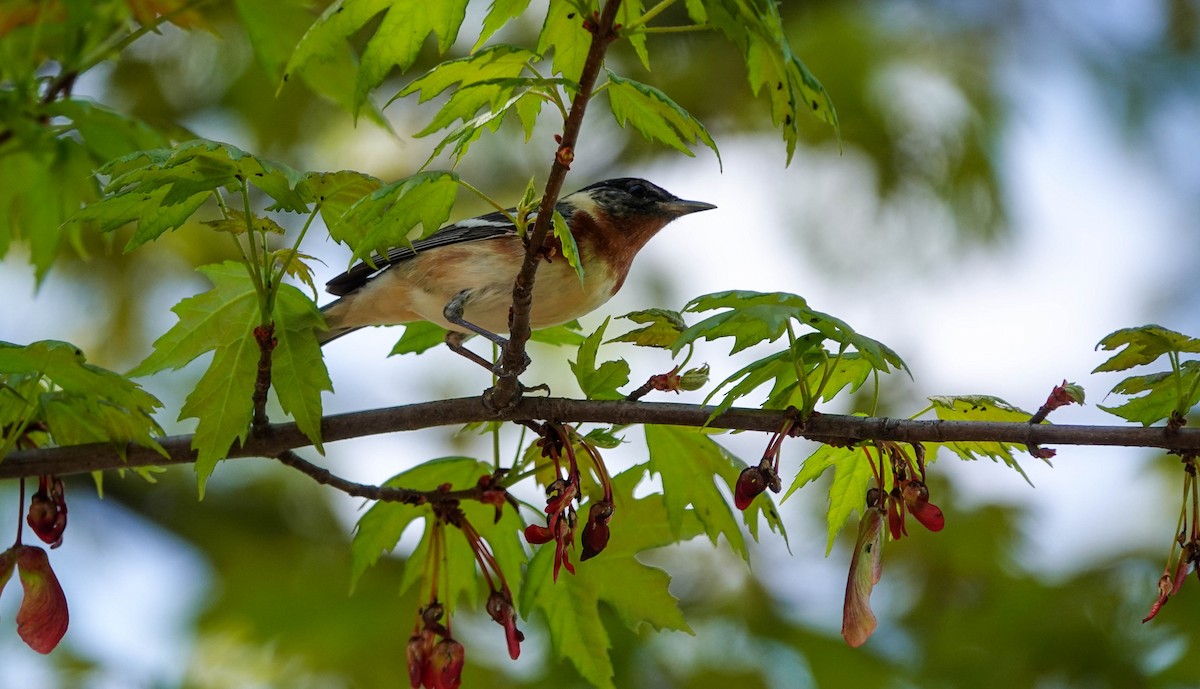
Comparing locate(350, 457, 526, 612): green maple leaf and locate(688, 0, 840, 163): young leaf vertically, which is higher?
locate(688, 0, 840, 163): young leaf

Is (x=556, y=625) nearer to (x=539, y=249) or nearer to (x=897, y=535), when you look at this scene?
(x=897, y=535)

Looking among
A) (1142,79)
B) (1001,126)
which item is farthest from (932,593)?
(1142,79)

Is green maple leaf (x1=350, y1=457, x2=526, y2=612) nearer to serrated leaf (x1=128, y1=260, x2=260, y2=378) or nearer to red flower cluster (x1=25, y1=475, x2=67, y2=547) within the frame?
serrated leaf (x1=128, y1=260, x2=260, y2=378)

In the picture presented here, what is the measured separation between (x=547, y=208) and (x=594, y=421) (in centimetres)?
56

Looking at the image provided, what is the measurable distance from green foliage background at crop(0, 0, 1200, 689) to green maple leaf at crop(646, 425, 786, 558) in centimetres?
210

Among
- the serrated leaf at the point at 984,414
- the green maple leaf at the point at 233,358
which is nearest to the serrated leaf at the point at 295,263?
the green maple leaf at the point at 233,358

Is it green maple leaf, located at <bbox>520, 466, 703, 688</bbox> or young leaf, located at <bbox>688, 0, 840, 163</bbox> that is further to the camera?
green maple leaf, located at <bbox>520, 466, 703, 688</bbox>

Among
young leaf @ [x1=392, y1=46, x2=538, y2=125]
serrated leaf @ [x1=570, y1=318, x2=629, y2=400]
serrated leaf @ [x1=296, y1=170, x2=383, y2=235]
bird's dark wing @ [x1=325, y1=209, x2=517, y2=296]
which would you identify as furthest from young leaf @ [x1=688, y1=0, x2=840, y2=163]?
bird's dark wing @ [x1=325, y1=209, x2=517, y2=296]

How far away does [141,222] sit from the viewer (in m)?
2.25

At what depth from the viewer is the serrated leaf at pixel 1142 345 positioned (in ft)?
6.67

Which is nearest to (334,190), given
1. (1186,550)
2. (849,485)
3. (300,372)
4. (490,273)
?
(300,372)

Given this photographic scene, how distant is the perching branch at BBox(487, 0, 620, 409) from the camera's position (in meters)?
1.87

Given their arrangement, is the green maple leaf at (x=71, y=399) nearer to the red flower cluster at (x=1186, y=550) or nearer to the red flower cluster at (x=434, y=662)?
the red flower cluster at (x=434, y=662)

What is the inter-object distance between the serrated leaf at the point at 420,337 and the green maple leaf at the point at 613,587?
0.89 m
